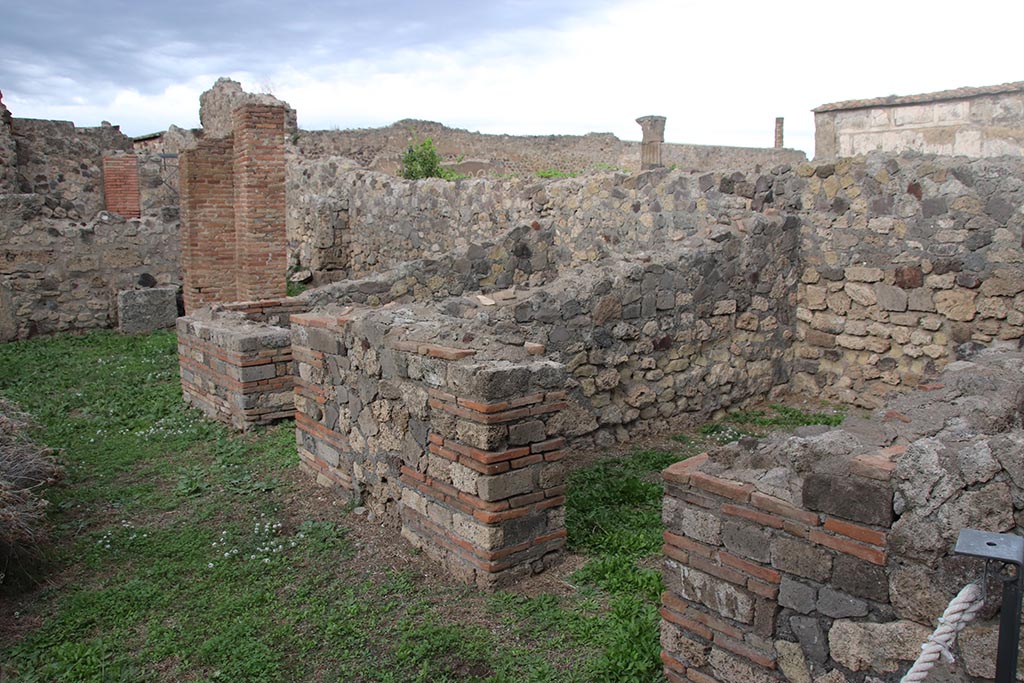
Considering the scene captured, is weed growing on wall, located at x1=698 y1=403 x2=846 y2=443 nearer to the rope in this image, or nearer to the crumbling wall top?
the rope

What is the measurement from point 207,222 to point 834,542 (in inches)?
419

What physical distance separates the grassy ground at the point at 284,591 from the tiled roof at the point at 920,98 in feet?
32.8

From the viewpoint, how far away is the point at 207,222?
11.5 metres

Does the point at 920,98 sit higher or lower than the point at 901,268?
higher

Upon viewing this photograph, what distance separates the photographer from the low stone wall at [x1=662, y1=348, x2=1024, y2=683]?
2.45 m

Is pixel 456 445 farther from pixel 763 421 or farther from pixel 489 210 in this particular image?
pixel 489 210

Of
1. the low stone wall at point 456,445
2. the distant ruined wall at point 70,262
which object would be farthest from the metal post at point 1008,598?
the distant ruined wall at point 70,262

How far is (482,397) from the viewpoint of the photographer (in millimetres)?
4141

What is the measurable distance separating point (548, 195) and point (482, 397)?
19.8 feet

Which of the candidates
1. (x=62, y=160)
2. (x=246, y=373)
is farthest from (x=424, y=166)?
(x=246, y=373)

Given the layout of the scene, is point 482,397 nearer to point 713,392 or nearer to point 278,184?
point 713,392

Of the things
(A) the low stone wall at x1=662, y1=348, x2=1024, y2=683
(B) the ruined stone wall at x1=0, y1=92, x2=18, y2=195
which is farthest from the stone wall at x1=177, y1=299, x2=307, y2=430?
(B) the ruined stone wall at x1=0, y1=92, x2=18, y2=195

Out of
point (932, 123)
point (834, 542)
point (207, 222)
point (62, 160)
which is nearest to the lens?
point (834, 542)

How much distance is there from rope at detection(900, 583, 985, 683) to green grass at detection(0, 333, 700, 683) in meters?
1.54
